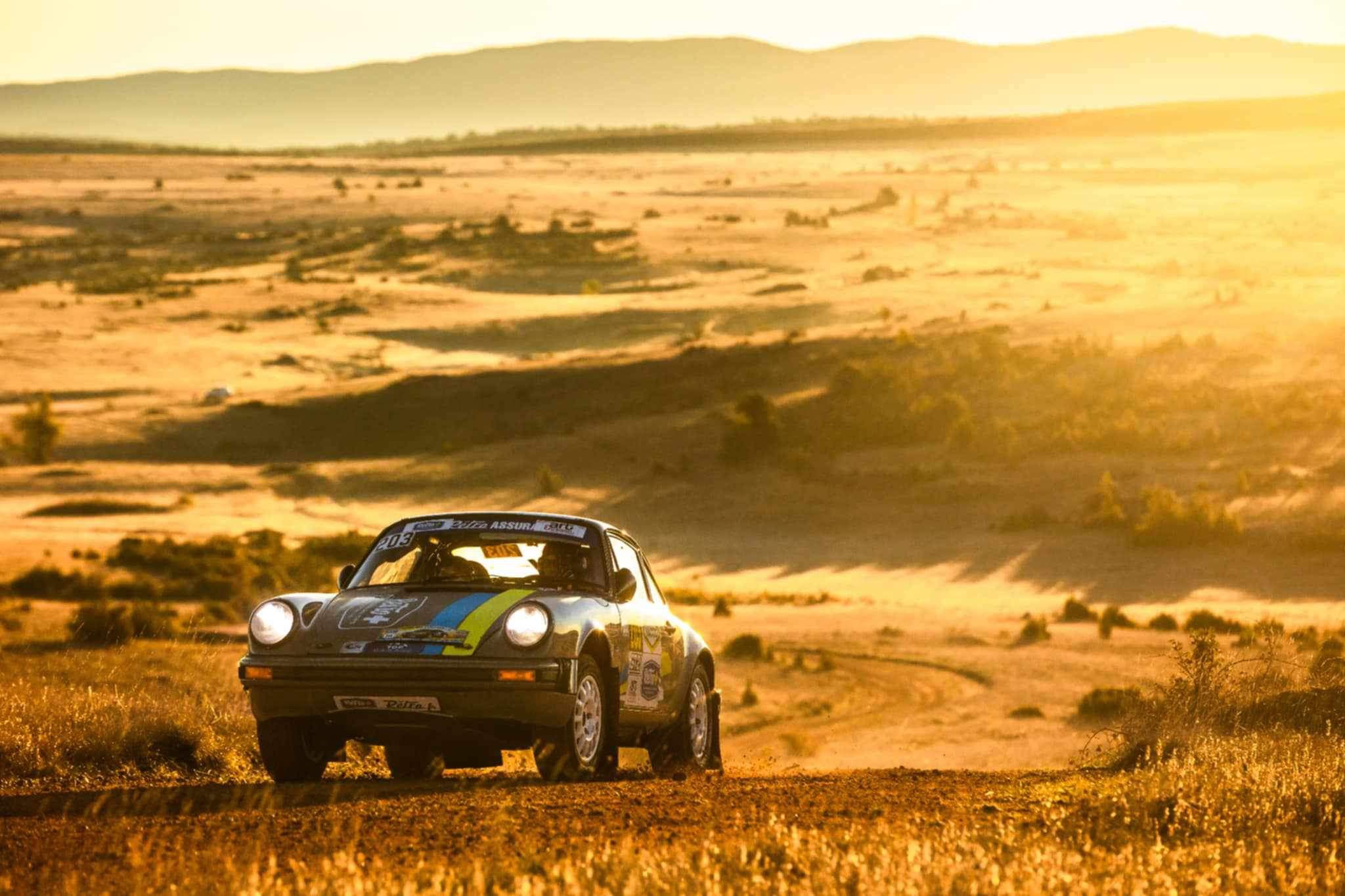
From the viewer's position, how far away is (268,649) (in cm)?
1178

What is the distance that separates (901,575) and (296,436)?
2285 cm

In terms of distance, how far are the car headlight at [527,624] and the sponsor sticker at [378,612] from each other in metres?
0.61

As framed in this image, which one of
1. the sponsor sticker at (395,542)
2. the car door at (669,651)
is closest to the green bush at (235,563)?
the car door at (669,651)

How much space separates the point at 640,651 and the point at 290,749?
2.29 m

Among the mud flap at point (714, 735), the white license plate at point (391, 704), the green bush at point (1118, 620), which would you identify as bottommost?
the green bush at point (1118, 620)

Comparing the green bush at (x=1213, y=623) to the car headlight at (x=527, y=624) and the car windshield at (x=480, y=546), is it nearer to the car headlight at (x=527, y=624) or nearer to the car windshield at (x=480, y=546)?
the car windshield at (x=480, y=546)

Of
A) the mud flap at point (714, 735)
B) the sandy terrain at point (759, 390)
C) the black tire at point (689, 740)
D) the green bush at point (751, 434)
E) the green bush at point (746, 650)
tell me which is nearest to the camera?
the black tire at point (689, 740)

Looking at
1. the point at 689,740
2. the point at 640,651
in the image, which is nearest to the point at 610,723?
the point at 640,651

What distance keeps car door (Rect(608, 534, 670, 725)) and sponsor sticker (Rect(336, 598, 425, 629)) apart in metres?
1.46

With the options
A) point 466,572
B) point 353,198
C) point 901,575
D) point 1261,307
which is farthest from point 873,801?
point 353,198

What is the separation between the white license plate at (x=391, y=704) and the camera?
1136cm

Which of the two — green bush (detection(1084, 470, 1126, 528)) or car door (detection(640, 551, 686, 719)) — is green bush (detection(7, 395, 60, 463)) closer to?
green bush (detection(1084, 470, 1126, 528))

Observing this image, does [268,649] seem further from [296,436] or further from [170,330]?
[170,330]

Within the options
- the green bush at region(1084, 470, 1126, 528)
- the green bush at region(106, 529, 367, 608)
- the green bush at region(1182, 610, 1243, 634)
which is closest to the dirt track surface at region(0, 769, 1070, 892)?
the green bush at region(1182, 610, 1243, 634)
